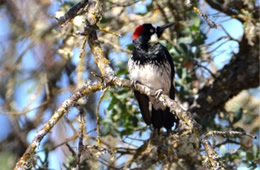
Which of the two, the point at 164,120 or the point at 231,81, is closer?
the point at 164,120

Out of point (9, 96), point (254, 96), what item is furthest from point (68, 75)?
point (254, 96)

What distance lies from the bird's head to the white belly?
0.27m

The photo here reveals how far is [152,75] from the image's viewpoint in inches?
135

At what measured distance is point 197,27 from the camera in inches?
140

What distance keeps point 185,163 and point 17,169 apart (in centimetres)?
173

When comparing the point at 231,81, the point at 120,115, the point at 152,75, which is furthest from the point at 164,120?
the point at 231,81

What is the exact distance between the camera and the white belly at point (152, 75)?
11.1 feet

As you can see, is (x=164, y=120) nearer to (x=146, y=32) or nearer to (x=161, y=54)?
(x=161, y=54)

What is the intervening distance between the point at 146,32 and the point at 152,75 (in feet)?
A: 1.40

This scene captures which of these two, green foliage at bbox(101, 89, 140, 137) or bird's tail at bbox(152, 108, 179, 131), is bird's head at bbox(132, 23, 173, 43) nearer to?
green foliage at bbox(101, 89, 140, 137)

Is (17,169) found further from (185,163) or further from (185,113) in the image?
(185,163)

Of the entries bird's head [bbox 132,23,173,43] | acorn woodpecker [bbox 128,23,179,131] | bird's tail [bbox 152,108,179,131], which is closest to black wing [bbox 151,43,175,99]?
acorn woodpecker [bbox 128,23,179,131]

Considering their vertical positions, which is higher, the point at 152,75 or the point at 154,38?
the point at 154,38

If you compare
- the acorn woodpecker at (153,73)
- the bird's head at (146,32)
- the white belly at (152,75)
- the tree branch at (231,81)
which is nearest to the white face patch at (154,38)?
the bird's head at (146,32)
